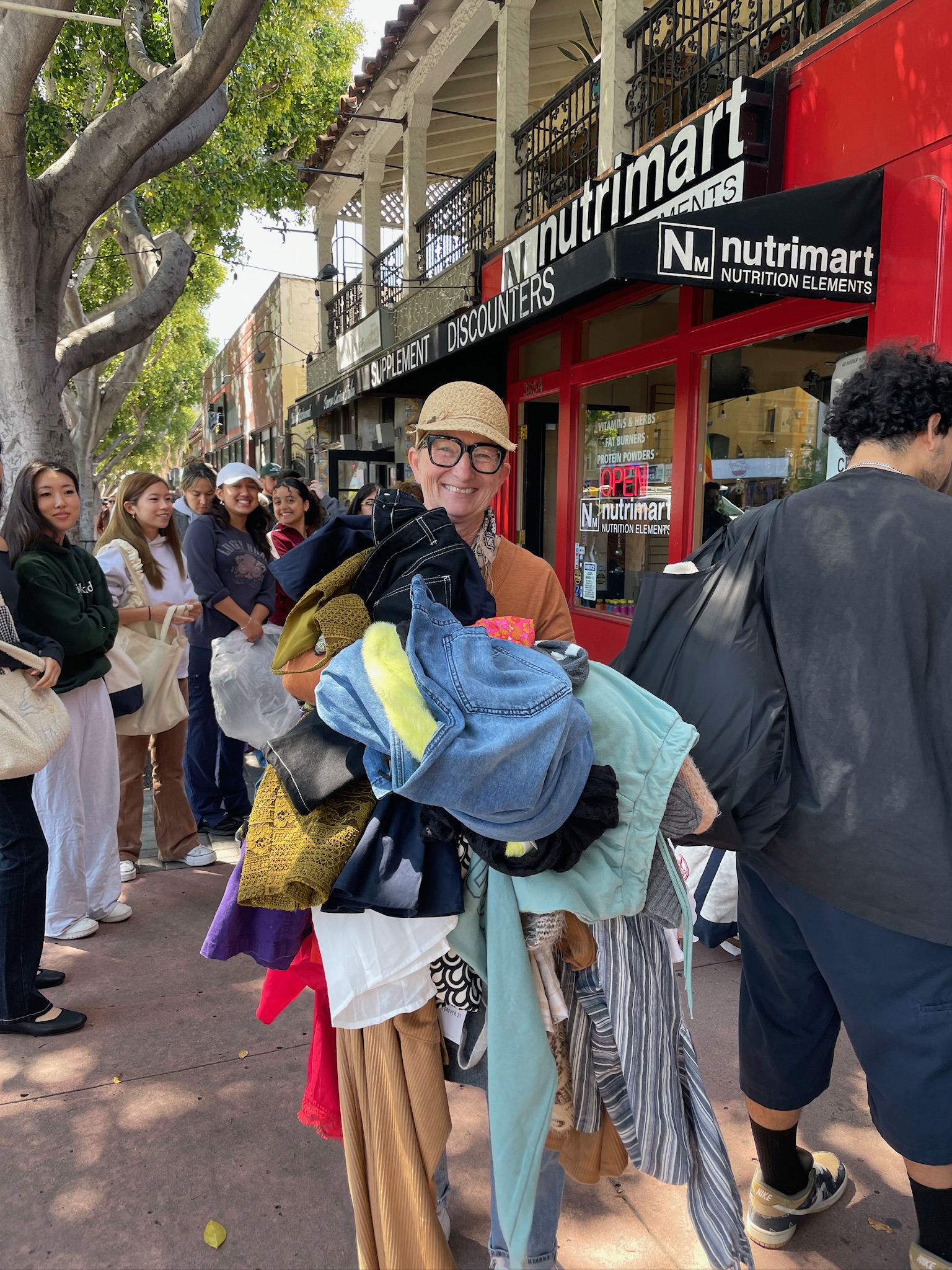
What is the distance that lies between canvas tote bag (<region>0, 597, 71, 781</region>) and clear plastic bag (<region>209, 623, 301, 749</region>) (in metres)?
1.70

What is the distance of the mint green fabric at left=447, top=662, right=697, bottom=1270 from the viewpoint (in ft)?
4.72

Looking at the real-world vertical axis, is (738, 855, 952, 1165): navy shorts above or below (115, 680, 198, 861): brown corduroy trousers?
above

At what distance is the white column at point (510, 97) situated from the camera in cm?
802

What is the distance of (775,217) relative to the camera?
422cm

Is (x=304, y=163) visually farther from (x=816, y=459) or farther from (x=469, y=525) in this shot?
(x=469, y=525)

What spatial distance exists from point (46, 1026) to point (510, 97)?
844 cm

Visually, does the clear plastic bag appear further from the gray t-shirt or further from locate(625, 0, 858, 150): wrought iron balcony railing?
locate(625, 0, 858, 150): wrought iron balcony railing

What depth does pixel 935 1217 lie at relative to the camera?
1.76m

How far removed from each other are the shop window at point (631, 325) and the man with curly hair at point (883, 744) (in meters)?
5.37

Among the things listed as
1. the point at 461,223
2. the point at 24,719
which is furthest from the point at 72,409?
the point at 24,719

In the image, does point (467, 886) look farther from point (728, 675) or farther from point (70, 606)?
point (70, 606)

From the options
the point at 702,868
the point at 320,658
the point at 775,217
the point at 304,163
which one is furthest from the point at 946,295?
the point at 304,163

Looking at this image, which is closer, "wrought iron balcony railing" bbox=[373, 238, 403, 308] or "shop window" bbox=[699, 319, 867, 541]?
"shop window" bbox=[699, 319, 867, 541]

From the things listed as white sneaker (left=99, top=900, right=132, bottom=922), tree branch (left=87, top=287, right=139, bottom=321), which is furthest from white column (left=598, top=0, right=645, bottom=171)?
tree branch (left=87, top=287, right=139, bottom=321)
